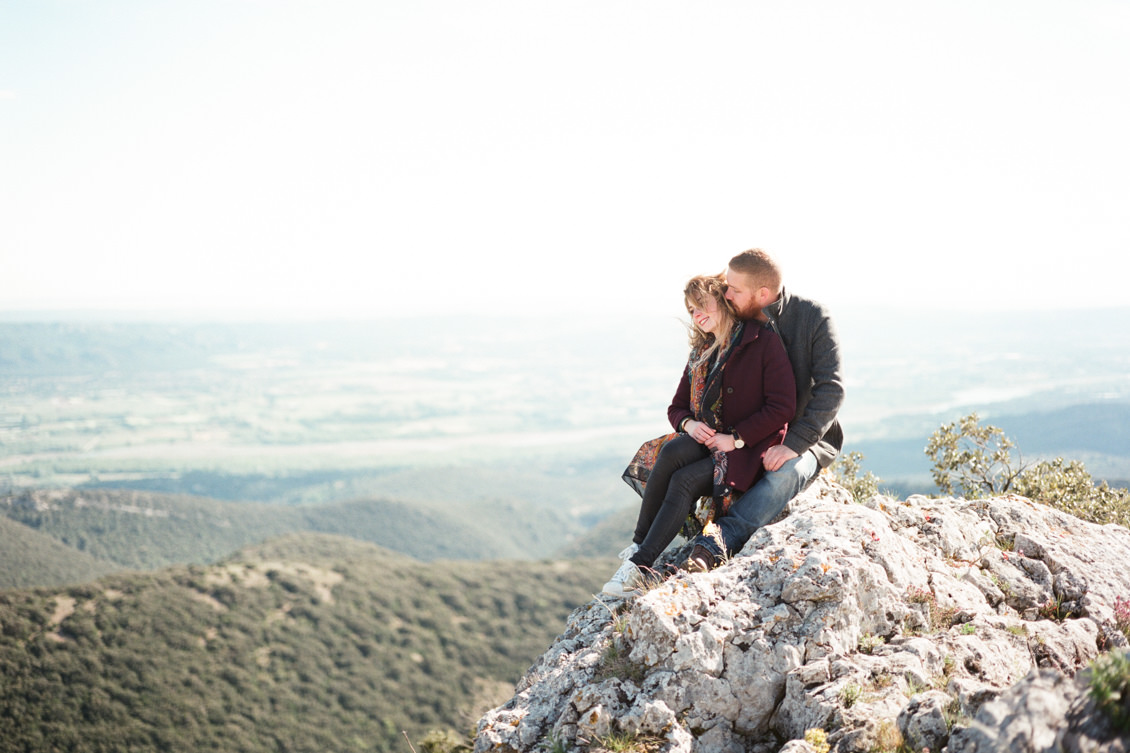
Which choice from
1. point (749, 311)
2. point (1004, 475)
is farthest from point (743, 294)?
point (1004, 475)

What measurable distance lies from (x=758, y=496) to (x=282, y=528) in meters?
177

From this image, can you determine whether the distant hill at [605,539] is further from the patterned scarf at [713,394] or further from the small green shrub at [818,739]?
the small green shrub at [818,739]

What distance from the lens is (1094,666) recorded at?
3619 millimetres

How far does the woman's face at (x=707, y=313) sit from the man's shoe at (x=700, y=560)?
1.99 meters

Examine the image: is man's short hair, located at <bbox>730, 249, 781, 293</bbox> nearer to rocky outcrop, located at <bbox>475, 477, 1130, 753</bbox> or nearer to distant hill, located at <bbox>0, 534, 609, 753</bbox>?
rocky outcrop, located at <bbox>475, 477, 1130, 753</bbox>

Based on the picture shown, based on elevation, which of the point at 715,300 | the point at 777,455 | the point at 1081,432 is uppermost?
the point at 715,300

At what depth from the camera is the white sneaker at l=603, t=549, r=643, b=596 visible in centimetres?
641

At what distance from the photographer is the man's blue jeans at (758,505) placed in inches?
263

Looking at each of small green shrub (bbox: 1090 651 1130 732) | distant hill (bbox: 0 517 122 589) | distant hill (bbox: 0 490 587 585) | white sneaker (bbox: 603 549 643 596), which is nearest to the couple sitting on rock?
white sneaker (bbox: 603 549 643 596)

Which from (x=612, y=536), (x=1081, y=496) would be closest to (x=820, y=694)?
(x=1081, y=496)

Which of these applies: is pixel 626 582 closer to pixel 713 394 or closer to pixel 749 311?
pixel 713 394

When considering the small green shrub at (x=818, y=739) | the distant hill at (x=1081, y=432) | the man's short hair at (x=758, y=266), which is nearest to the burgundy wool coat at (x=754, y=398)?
the man's short hair at (x=758, y=266)

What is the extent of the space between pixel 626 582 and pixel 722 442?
1.50m

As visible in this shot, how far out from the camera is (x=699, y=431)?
6656 millimetres
